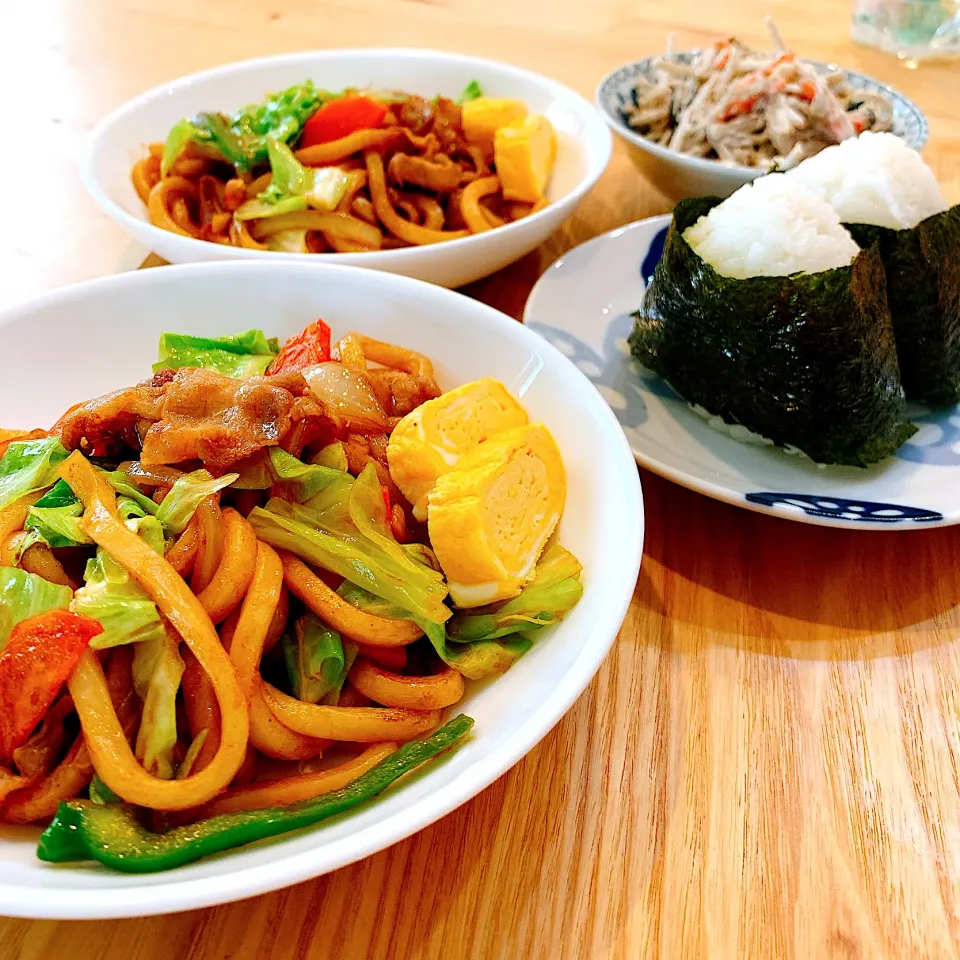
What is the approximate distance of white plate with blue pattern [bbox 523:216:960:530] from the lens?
51.1 inches

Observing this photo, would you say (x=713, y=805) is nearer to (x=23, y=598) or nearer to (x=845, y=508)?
(x=845, y=508)

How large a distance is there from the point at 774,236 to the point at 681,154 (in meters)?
0.79

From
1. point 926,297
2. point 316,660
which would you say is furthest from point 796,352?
point 316,660

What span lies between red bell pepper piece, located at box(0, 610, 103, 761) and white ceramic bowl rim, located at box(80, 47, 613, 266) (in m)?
0.87

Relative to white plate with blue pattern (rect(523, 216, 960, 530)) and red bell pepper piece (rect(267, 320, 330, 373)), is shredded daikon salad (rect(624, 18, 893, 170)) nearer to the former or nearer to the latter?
white plate with blue pattern (rect(523, 216, 960, 530))

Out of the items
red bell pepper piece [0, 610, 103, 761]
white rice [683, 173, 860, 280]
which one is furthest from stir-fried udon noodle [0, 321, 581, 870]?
white rice [683, 173, 860, 280]

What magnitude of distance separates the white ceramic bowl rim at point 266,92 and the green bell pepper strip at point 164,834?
3.34ft

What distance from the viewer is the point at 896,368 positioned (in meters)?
1.48

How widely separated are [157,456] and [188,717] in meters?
0.34

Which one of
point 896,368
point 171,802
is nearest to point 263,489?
point 171,802

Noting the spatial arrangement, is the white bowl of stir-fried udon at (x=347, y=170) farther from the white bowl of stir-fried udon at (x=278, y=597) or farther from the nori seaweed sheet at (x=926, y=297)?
the nori seaweed sheet at (x=926, y=297)

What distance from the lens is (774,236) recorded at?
1.48 m

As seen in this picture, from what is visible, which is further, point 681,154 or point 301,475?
point 681,154

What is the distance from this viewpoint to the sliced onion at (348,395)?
47.6 inches
